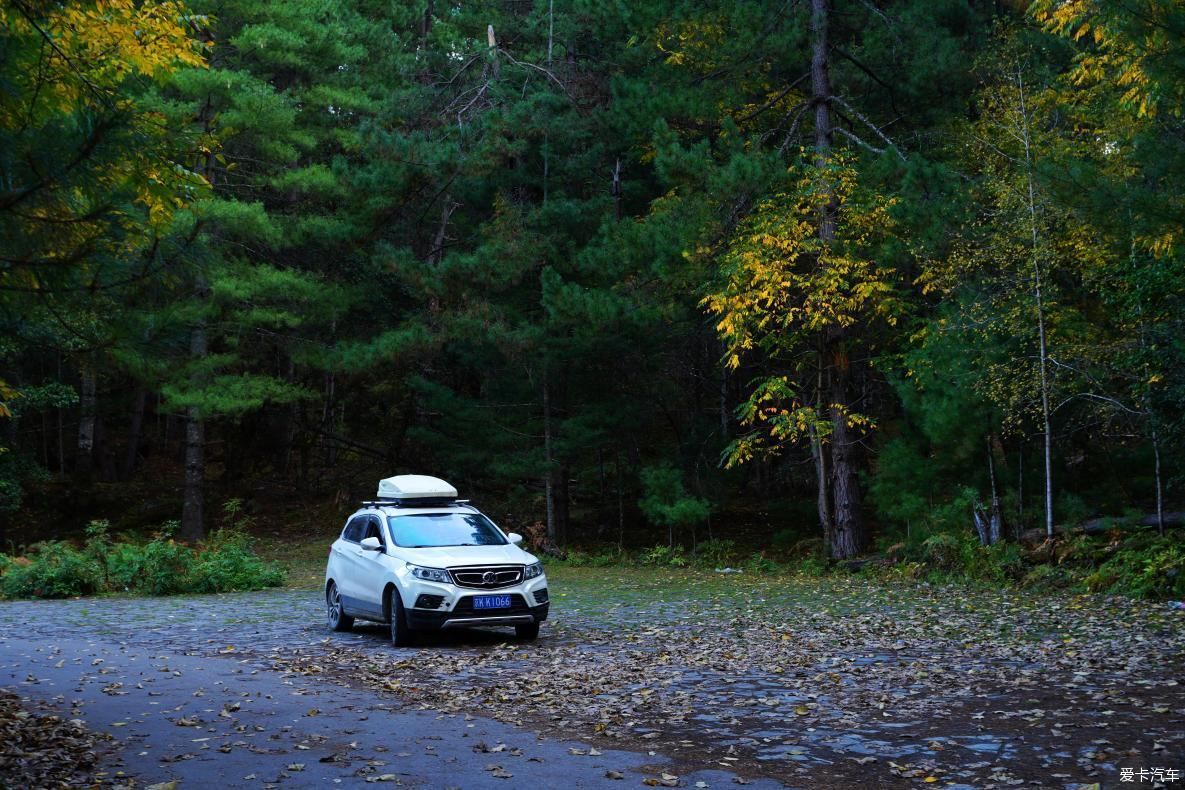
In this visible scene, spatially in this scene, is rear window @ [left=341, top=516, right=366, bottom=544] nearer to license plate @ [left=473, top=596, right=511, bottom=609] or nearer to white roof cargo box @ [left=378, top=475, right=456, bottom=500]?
white roof cargo box @ [left=378, top=475, right=456, bottom=500]

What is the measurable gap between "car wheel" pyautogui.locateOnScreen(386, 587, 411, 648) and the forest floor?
0.70 ft

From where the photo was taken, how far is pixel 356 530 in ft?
52.5

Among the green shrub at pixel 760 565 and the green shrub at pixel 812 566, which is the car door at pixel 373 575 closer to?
the green shrub at pixel 812 566

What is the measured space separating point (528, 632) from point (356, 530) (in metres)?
3.30

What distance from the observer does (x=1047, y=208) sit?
20.0 metres

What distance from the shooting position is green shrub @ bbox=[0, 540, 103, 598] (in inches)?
885

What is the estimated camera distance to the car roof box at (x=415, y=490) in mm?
16281

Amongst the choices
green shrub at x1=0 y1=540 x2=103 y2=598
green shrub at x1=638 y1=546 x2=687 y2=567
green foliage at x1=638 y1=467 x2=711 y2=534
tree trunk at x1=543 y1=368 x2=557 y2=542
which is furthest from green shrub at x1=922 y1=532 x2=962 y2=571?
green shrub at x1=0 y1=540 x2=103 y2=598

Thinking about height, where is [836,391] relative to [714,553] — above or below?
above

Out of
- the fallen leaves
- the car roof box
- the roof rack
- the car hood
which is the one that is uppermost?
the car roof box

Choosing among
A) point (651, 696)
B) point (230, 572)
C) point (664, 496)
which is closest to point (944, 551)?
point (664, 496)

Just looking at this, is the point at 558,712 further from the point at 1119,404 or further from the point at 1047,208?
the point at 1047,208

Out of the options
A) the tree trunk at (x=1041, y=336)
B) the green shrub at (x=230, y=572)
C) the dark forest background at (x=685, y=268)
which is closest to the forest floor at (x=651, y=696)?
the tree trunk at (x=1041, y=336)

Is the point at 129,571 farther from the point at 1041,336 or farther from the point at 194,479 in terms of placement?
the point at 1041,336
